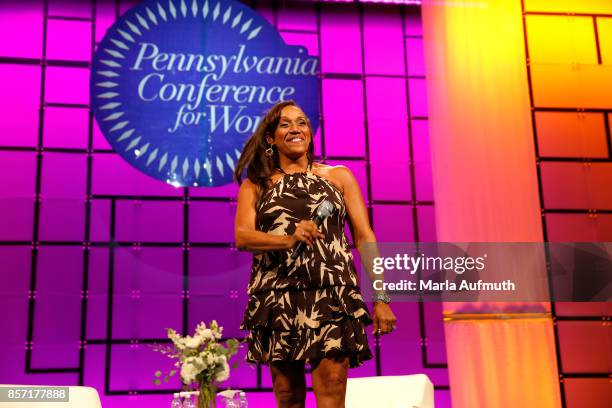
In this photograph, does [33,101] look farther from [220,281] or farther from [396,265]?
[396,265]

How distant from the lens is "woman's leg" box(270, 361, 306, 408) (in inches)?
67.0

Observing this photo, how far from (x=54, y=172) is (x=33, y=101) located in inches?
18.0

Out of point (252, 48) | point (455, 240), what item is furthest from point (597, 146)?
point (252, 48)

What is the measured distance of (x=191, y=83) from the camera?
4.28 metres

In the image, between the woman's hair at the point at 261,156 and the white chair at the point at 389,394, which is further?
the white chair at the point at 389,394

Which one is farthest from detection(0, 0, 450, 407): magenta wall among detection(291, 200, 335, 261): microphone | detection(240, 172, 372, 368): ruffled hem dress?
detection(291, 200, 335, 261): microphone

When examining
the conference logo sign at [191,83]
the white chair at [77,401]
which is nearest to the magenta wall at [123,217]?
the conference logo sign at [191,83]

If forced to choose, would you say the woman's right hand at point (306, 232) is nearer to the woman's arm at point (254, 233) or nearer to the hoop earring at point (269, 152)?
the woman's arm at point (254, 233)

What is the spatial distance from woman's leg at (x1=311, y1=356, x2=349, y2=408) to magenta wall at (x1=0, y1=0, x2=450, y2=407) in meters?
2.58

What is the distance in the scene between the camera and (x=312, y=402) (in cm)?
425

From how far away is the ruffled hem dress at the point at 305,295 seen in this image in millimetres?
1681

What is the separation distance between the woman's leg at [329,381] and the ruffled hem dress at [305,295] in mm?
25

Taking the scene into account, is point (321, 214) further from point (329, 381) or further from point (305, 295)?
point (329, 381)

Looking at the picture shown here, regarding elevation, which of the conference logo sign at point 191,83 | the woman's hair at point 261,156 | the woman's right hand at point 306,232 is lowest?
the woman's right hand at point 306,232
